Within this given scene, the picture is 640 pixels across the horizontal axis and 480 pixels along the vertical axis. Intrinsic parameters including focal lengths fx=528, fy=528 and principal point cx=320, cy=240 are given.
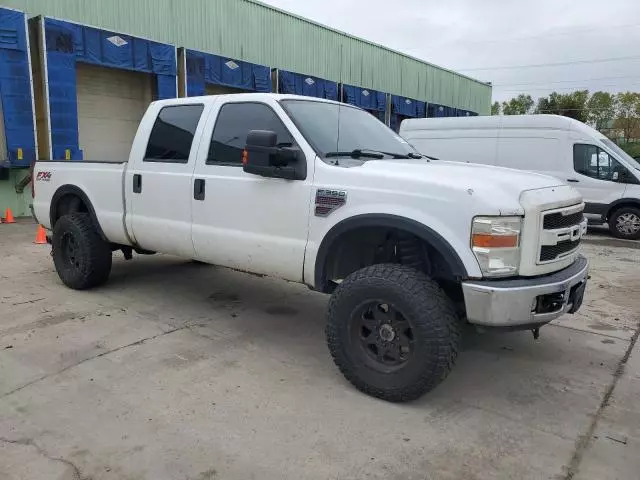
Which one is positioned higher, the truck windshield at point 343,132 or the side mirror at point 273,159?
the truck windshield at point 343,132

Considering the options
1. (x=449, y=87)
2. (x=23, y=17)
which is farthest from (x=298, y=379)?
(x=449, y=87)

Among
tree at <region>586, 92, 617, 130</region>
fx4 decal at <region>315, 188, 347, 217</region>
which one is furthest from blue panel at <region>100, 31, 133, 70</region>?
tree at <region>586, 92, 617, 130</region>

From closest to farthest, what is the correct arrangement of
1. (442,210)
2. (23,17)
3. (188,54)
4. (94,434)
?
(94,434), (442,210), (23,17), (188,54)

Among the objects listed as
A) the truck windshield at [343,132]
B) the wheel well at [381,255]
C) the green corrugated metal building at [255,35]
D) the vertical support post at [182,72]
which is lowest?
the wheel well at [381,255]

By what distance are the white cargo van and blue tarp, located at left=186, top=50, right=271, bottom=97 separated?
8179 millimetres

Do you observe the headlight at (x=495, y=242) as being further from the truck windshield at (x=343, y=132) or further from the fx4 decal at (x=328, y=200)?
the truck windshield at (x=343, y=132)

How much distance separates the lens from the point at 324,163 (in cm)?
382

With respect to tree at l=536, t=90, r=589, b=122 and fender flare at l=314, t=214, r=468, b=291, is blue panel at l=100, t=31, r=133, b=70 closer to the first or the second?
fender flare at l=314, t=214, r=468, b=291

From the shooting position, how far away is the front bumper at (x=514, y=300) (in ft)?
10.2

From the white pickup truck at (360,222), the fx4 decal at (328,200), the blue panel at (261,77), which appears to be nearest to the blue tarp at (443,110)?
the blue panel at (261,77)

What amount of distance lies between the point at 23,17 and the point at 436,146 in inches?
395

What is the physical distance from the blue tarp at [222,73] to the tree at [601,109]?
42.6 m

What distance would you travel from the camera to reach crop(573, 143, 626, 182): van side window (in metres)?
11.4

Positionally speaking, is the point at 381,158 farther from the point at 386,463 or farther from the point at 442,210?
the point at 386,463
